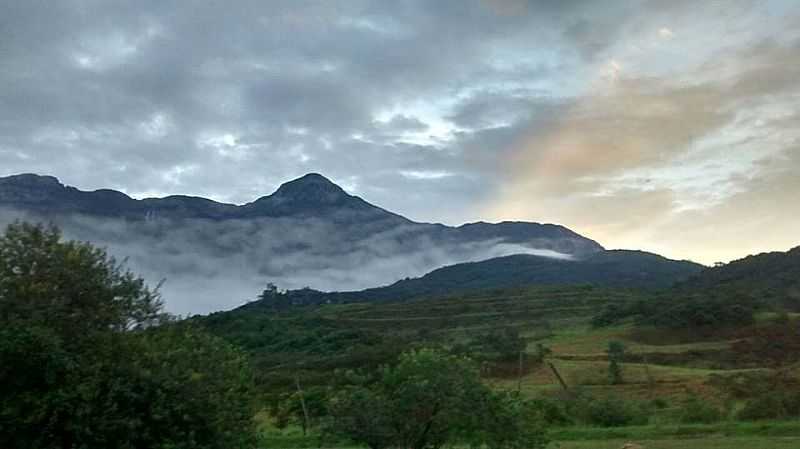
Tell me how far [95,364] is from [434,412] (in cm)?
780

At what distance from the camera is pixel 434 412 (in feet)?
63.9

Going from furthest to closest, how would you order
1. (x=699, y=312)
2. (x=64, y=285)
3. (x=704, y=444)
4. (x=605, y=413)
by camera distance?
1. (x=699, y=312)
2. (x=605, y=413)
3. (x=704, y=444)
4. (x=64, y=285)

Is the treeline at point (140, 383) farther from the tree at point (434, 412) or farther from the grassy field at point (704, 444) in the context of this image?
the grassy field at point (704, 444)

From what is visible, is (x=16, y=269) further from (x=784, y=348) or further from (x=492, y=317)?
(x=492, y=317)

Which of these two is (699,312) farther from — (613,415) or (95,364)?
(95,364)

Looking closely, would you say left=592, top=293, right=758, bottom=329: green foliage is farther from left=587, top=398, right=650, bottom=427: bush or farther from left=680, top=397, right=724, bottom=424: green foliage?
left=587, top=398, right=650, bottom=427: bush

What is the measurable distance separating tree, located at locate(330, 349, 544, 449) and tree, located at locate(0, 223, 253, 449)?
9.70ft

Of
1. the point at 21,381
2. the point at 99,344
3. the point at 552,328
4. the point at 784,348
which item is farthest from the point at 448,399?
the point at 552,328

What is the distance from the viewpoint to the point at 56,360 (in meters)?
15.7

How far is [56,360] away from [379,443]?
7784mm

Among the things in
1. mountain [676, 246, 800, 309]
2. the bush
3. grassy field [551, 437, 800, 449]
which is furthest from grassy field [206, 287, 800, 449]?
mountain [676, 246, 800, 309]

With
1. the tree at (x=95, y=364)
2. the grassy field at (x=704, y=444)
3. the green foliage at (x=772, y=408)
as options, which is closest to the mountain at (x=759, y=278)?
the green foliage at (x=772, y=408)

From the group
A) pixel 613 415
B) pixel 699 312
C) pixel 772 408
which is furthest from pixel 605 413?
pixel 699 312

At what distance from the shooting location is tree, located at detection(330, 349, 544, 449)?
19312mm
